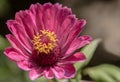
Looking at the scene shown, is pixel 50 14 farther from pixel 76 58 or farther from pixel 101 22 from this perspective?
pixel 101 22

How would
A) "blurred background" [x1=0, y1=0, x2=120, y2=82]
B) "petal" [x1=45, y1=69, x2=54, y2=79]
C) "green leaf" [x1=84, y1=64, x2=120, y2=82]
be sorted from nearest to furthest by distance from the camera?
1. "petal" [x1=45, y1=69, x2=54, y2=79]
2. "green leaf" [x1=84, y1=64, x2=120, y2=82]
3. "blurred background" [x1=0, y1=0, x2=120, y2=82]

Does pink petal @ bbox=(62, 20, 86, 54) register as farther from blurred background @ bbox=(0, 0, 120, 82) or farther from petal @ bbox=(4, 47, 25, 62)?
blurred background @ bbox=(0, 0, 120, 82)

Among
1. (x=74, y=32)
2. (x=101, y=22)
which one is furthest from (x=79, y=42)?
(x=101, y=22)

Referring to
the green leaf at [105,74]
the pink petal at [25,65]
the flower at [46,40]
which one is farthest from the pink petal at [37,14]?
the green leaf at [105,74]

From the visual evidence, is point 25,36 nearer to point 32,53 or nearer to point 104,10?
point 32,53

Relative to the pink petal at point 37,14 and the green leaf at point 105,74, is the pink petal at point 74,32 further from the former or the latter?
the green leaf at point 105,74

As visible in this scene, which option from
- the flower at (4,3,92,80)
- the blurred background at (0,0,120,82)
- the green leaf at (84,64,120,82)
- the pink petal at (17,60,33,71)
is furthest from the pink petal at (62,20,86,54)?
the blurred background at (0,0,120,82)

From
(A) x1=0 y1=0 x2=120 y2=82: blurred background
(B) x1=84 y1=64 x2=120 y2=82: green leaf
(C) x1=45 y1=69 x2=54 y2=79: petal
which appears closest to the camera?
(C) x1=45 y1=69 x2=54 y2=79: petal
